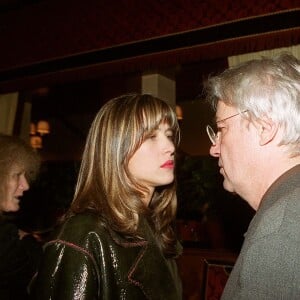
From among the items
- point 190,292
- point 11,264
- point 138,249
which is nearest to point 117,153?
point 138,249

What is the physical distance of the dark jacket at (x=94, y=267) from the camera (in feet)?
4.98

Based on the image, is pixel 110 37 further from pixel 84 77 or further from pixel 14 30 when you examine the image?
pixel 14 30

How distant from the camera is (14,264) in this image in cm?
232

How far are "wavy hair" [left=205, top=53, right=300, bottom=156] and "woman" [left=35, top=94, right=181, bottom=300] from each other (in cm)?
55

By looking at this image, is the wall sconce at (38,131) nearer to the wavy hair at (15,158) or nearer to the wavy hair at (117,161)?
the wavy hair at (15,158)

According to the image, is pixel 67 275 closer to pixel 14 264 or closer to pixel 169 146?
pixel 169 146

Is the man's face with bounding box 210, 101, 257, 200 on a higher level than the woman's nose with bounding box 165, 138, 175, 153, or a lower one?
lower

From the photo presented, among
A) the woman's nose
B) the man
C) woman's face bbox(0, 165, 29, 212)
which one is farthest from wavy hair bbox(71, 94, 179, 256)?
woman's face bbox(0, 165, 29, 212)

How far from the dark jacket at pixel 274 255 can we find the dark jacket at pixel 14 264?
5.19ft

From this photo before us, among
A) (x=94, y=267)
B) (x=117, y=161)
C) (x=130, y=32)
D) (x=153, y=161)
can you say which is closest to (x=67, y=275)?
(x=94, y=267)

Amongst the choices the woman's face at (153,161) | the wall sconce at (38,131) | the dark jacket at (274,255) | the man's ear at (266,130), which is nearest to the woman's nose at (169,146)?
the woman's face at (153,161)

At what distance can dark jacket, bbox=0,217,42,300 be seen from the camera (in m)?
2.27

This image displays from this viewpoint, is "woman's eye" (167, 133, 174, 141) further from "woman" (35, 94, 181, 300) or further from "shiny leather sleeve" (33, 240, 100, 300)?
"shiny leather sleeve" (33, 240, 100, 300)

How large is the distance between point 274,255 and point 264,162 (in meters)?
0.39
